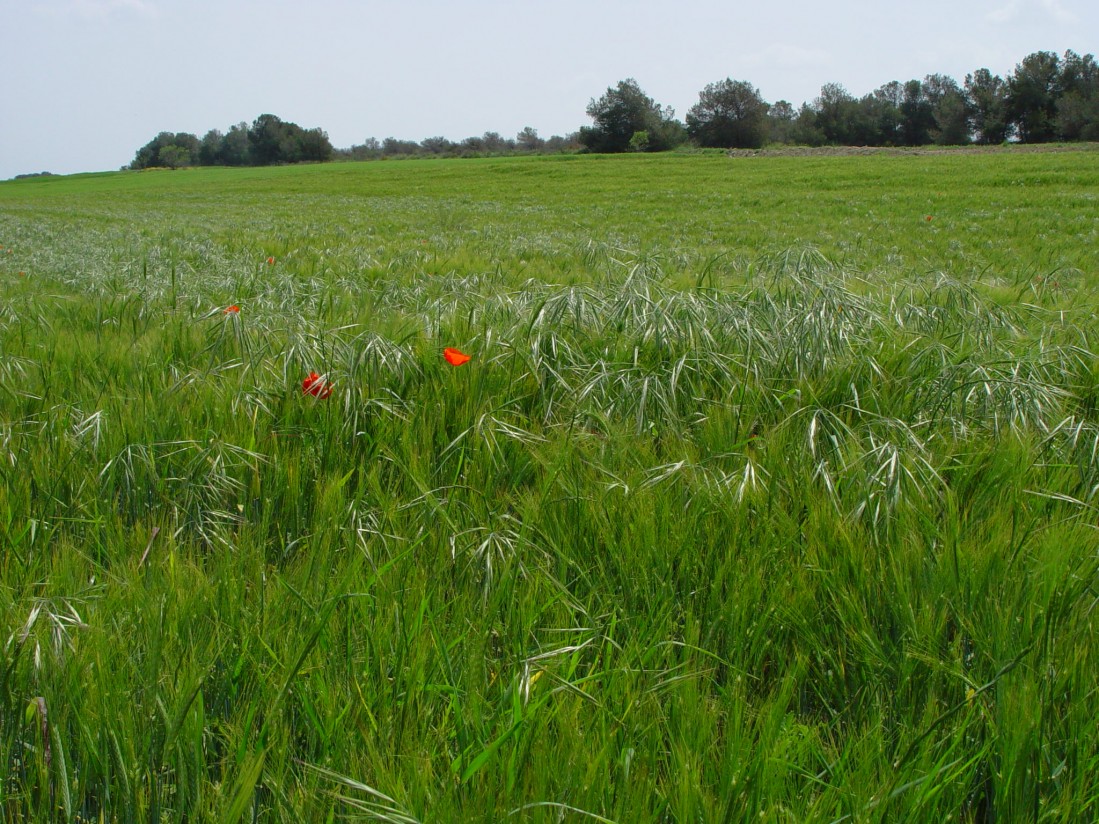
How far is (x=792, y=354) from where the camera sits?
284 cm

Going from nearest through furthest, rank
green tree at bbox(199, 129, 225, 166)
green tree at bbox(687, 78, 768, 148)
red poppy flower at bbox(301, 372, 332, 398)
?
red poppy flower at bbox(301, 372, 332, 398), green tree at bbox(687, 78, 768, 148), green tree at bbox(199, 129, 225, 166)

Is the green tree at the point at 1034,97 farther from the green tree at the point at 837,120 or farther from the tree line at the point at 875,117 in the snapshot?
the green tree at the point at 837,120

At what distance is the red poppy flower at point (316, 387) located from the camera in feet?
8.41

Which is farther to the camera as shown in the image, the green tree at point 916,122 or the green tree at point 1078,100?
the green tree at point 916,122

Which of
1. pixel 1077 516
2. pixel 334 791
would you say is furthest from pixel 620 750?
pixel 1077 516

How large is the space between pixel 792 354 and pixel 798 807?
2.04m

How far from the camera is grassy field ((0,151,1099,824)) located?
1.08 meters

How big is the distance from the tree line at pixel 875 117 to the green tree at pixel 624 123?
0.10m

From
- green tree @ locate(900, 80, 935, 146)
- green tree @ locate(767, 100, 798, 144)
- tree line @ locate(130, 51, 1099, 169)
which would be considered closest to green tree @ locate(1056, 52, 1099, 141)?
tree line @ locate(130, 51, 1099, 169)

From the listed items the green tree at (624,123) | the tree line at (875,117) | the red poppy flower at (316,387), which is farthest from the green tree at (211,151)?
the red poppy flower at (316,387)

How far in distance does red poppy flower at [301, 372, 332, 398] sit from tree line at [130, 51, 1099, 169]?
2675 inches

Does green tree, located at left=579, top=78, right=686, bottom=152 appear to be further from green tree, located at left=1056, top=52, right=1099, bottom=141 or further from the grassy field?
the grassy field

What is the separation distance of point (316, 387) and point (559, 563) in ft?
4.22

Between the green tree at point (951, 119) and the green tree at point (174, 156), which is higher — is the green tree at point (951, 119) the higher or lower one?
the lower one
